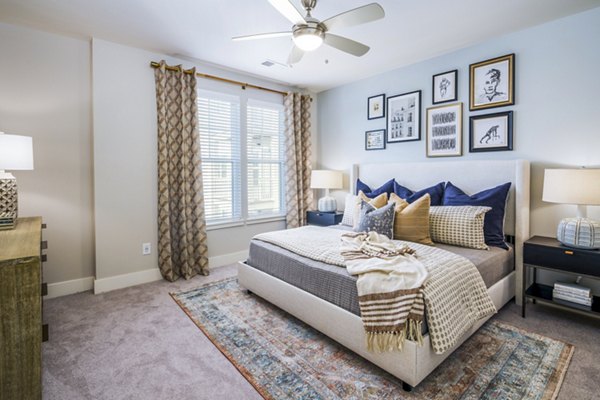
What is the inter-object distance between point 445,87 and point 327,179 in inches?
73.9

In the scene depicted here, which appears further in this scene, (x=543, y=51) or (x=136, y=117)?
(x=136, y=117)

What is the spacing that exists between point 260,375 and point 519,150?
10.1ft

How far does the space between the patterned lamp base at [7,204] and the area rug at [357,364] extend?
1520mm

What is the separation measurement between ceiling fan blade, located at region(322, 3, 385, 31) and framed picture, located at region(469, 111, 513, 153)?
1.85 metres

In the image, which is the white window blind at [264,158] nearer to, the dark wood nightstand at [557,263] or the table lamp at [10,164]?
the table lamp at [10,164]

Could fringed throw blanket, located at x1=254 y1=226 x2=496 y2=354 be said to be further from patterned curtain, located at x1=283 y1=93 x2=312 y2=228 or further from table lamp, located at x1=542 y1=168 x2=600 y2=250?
patterned curtain, located at x1=283 y1=93 x2=312 y2=228

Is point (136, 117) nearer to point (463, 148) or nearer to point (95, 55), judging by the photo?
point (95, 55)

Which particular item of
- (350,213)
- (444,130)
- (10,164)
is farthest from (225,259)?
(444,130)

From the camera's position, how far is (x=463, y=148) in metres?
3.37

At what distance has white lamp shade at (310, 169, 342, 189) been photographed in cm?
446

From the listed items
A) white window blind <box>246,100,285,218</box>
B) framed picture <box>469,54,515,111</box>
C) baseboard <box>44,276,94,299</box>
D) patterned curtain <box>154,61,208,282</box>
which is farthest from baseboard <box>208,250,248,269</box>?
framed picture <box>469,54,515,111</box>

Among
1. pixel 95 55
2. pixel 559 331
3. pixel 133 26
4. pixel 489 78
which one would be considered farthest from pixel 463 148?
pixel 95 55

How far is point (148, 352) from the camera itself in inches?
83.0

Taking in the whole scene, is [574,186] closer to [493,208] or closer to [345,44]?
[493,208]
